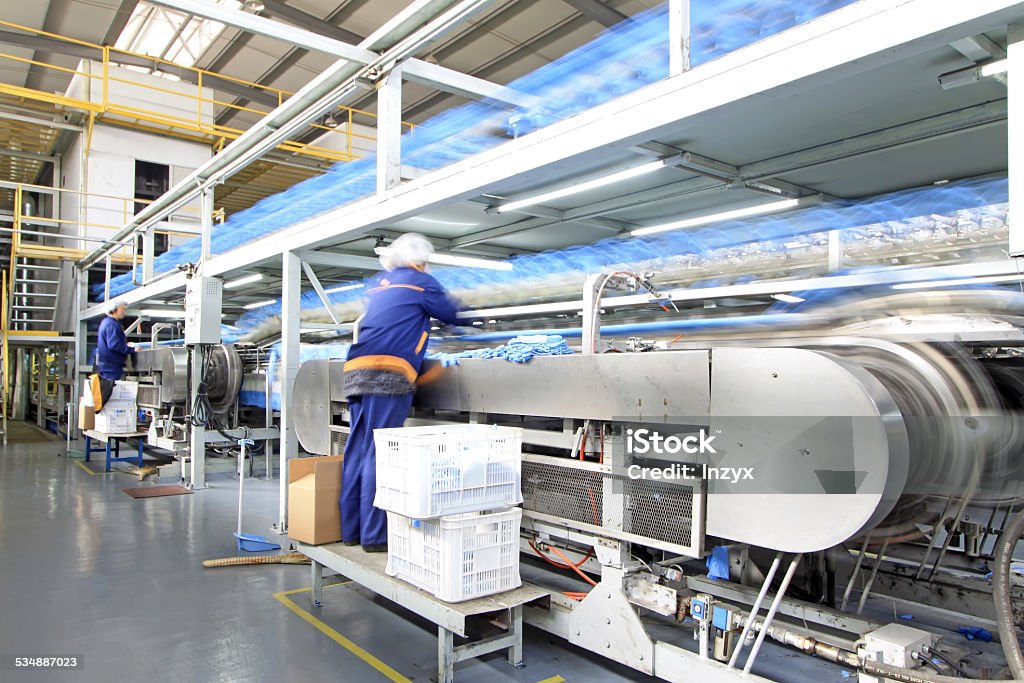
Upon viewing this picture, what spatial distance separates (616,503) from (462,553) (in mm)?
631

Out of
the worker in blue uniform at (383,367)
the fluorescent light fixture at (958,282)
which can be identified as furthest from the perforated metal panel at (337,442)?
the fluorescent light fixture at (958,282)

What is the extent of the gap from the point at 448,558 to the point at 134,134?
11.3 meters

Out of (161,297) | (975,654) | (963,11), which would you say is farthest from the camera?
(161,297)

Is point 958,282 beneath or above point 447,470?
above

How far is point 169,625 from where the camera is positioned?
3.11 metres

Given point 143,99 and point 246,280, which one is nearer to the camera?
point 246,280

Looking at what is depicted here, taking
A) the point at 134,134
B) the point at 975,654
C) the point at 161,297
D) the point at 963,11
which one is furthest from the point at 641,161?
the point at 134,134

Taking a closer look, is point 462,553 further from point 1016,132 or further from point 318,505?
point 1016,132

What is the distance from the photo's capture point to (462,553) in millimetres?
2576

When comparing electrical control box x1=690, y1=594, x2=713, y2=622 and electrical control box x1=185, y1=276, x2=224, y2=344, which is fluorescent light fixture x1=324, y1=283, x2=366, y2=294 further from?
electrical control box x1=690, y1=594, x2=713, y2=622

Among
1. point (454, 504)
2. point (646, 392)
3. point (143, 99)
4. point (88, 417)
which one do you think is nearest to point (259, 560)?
point (454, 504)

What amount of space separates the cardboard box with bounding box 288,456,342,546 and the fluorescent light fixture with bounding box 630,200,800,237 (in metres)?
2.32

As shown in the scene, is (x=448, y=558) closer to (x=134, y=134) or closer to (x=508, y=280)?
(x=508, y=280)

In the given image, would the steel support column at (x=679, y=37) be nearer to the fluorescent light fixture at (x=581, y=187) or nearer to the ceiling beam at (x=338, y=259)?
the fluorescent light fixture at (x=581, y=187)
